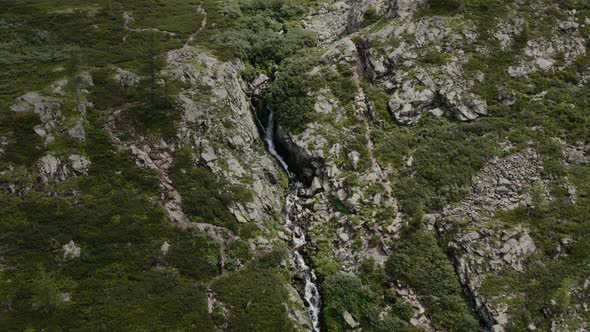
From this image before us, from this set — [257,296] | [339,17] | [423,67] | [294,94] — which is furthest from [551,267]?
[339,17]

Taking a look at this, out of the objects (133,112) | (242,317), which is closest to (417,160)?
(242,317)

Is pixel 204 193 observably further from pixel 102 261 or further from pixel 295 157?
pixel 295 157

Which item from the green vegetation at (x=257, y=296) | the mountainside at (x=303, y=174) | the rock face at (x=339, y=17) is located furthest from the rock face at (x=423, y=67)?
the green vegetation at (x=257, y=296)

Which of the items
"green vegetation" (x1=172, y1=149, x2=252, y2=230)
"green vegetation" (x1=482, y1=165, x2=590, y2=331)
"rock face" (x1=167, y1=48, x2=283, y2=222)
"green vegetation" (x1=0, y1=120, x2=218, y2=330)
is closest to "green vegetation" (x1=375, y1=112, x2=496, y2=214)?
"green vegetation" (x1=482, y1=165, x2=590, y2=331)

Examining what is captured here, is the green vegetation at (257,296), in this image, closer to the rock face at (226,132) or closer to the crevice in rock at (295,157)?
the rock face at (226,132)

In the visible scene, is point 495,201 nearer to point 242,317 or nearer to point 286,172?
point 286,172

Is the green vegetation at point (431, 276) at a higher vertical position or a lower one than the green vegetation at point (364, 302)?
higher

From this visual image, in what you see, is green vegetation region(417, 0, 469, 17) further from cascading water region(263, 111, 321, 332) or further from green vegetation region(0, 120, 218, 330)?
green vegetation region(0, 120, 218, 330)
